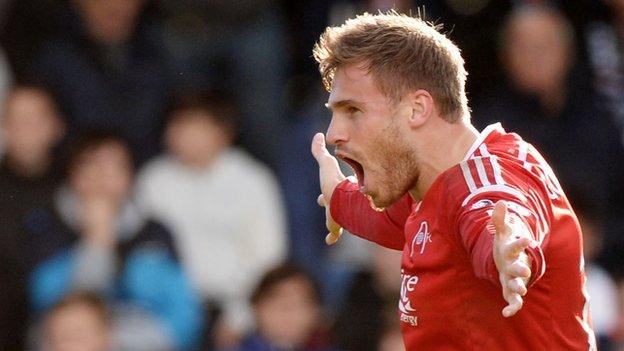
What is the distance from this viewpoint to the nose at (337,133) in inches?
159

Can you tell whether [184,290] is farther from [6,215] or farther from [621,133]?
[621,133]

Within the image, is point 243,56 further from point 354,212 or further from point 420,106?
point 420,106

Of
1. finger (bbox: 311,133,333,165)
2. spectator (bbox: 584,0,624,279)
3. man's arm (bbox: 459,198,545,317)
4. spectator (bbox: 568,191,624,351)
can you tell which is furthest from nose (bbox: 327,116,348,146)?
spectator (bbox: 584,0,624,279)

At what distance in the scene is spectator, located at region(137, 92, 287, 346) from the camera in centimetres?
792

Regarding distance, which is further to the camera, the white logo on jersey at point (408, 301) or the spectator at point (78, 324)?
the spectator at point (78, 324)

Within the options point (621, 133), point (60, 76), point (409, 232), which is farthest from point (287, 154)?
point (409, 232)

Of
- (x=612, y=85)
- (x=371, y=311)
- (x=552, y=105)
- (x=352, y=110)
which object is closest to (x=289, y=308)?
(x=371, y=311)

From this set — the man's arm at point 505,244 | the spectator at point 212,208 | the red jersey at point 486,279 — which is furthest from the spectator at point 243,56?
the man's arm at point 505,244

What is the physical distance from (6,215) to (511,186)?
14.7ft

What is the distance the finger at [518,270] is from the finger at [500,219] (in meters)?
0.09

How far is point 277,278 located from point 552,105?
6.70 feet

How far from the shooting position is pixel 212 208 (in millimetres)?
7941

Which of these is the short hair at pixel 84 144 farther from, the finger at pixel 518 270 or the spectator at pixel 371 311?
the finger at pixel 518 270

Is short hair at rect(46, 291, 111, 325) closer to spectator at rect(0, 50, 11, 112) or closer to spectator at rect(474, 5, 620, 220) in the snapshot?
spectator at rect(0, 50, 11, 112)
